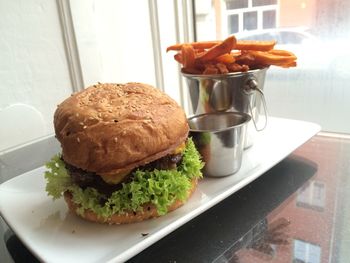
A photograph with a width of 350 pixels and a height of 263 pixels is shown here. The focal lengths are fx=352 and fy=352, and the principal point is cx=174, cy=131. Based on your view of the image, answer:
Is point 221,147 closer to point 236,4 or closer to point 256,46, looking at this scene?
point 256,46

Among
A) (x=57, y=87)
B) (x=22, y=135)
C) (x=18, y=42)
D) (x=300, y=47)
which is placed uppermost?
(x=18, y=42)

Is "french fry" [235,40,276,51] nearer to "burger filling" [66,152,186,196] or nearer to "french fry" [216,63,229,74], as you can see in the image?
"french fry" [216,63,229,74]

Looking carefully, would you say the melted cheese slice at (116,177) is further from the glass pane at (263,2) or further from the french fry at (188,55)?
the glass pane at (263,2)

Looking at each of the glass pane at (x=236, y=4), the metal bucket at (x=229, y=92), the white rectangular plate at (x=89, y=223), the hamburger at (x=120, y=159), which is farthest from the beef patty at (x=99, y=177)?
the glass pane at (x=236, y=4)

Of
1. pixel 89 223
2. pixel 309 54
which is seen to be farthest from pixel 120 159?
pixel 309 54

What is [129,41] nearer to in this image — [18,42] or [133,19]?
[133,19]

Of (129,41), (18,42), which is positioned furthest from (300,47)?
(18,42)

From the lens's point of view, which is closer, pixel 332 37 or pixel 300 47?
pixel 332 37
